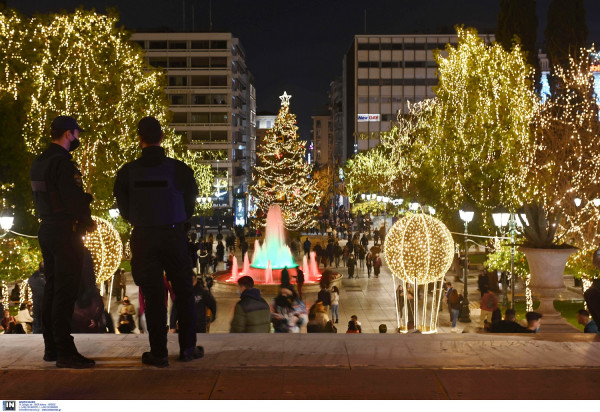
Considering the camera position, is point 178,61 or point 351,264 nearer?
point 351,264

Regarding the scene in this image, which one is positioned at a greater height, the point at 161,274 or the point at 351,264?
the point at 161,274

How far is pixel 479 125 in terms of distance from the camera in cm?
3459

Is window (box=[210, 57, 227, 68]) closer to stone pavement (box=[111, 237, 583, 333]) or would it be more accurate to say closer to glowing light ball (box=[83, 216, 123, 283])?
stone pavement (box=[111, 237, 583, 333])

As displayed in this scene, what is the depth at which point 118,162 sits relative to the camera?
31.9 metres

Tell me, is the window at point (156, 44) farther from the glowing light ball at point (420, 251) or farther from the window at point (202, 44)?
the glowing light ball at point (420, 251)

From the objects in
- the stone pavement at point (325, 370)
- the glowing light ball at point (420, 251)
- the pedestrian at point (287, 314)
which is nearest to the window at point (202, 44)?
the glowing light ball at point (420, 251)

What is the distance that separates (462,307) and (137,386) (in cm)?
2235

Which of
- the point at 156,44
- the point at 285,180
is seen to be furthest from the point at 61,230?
the point at 156,44

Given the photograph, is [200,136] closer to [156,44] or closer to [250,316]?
[156,44]

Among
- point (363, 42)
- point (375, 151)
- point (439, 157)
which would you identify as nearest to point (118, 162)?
point (439, 157)

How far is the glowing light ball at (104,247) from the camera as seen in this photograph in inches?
538

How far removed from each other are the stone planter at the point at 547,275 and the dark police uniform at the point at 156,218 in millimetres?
9269

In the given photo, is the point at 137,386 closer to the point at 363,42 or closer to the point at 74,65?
the point at 74,65

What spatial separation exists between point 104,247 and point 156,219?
27.1 ft
